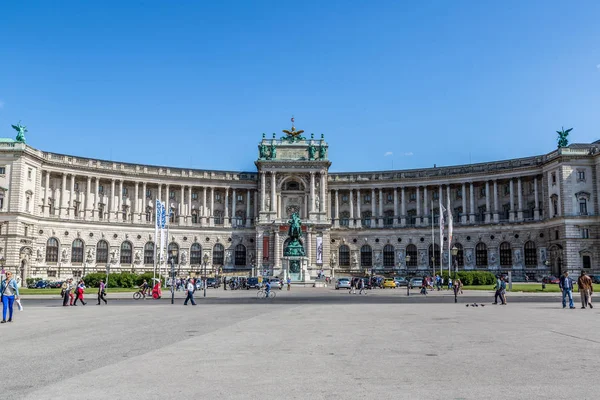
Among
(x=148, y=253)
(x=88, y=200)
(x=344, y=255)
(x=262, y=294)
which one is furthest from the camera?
(x=344, y=255)

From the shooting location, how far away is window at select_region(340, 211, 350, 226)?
374ft

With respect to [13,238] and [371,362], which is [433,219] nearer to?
[13,238]

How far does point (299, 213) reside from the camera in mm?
109188

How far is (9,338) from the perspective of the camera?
19672mm

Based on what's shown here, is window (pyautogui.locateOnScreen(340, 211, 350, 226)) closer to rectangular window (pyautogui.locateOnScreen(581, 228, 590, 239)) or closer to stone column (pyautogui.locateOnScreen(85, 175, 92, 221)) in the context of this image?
rectangular window (pyautogui.locateOnScreen(581, 228, 590, 239))

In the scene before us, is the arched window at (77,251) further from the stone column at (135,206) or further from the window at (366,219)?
the window at (366,219)

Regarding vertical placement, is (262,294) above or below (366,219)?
below

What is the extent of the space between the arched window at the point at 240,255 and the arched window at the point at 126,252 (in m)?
21.1

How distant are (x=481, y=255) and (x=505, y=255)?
14.5ft

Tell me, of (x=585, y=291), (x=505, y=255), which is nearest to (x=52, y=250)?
(x=505, y=255)

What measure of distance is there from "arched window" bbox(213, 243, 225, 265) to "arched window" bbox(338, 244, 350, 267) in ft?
80.6

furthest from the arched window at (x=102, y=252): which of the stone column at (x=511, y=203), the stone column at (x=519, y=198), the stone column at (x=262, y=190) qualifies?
the stone column at (x=519, y=198)

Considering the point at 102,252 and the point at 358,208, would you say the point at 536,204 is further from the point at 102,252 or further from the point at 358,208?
the point at 102,252

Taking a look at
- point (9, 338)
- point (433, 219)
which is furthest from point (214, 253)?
point (9, 338)
